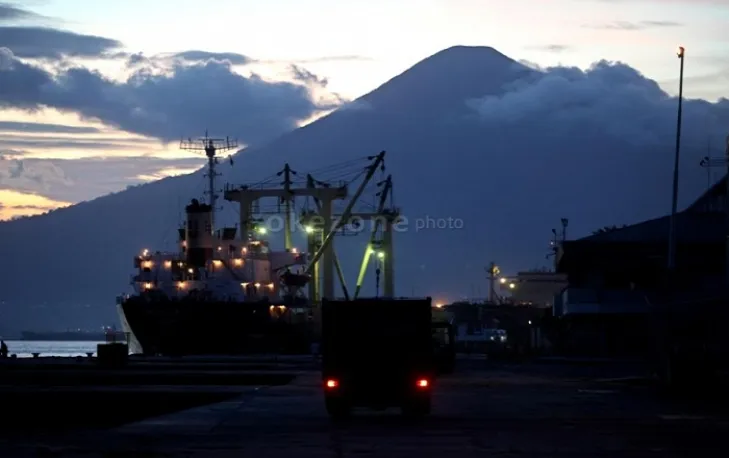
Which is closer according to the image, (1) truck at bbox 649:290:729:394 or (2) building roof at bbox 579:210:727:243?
(1) truck at bbox 649:290:729:394

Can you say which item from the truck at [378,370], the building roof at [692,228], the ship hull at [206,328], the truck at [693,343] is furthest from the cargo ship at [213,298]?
the truck at [378,370]

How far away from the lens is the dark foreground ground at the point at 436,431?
21500mm

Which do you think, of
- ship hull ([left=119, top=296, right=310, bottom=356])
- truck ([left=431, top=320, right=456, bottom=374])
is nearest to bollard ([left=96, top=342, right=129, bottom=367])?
truck ([left=431, top=320, right=456, bottom=374])

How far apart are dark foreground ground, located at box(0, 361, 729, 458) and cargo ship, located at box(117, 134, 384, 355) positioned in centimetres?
6902

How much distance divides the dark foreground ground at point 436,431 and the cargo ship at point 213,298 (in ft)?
226

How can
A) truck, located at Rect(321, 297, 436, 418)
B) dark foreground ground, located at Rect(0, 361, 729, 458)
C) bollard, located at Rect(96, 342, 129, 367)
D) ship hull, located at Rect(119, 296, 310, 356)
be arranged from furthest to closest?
ship hull, located at Rect(119, 296, 310, 356)
bollard, located at Rect(96, 342, 129, 367)
truck, located at Rect(321, 297, 436, 418)
dark foreground ground, located at Rect(0, 361, 729, 458)

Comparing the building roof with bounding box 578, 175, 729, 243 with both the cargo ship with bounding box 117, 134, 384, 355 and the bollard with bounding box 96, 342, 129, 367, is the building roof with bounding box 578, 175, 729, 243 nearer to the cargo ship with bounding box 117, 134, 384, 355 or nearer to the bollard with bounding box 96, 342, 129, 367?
the cargo ship with bounding box 117, 134, 384, 355

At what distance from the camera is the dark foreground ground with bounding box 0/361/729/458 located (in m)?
21.5

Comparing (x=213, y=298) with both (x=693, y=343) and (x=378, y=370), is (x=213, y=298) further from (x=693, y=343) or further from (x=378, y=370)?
(x=378, y=370)

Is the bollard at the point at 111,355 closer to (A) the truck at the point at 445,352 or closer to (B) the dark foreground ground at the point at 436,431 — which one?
(A) the truck at the point at 445,352

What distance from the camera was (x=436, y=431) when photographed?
84.0 ft

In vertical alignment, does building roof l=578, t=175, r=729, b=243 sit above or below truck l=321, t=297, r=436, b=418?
above

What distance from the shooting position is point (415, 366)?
30016 mm

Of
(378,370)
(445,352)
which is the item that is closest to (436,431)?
(378,370)
